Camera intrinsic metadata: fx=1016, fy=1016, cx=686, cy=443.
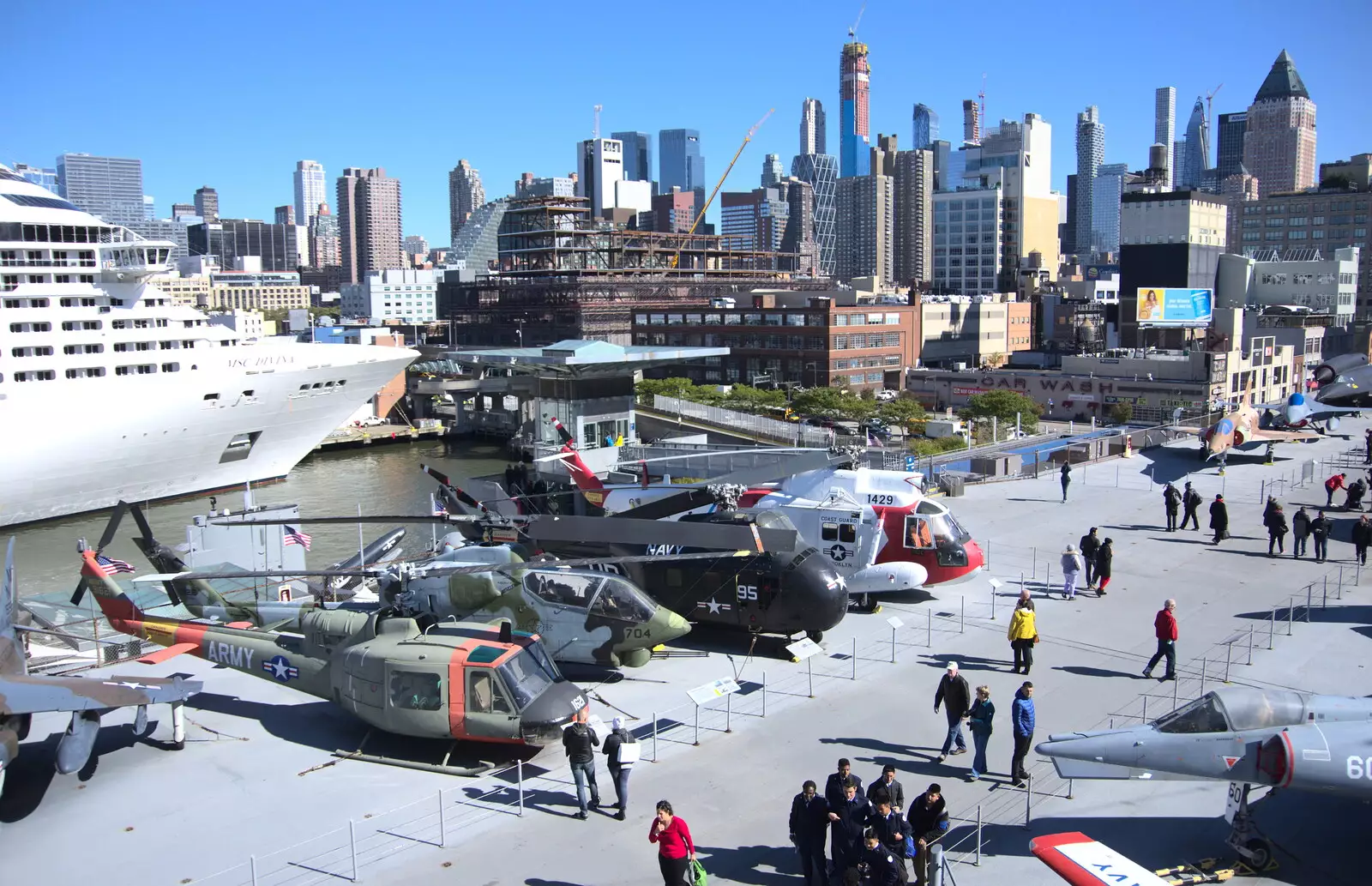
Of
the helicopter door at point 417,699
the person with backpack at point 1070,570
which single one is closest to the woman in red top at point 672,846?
the helicopter door at point 417,699

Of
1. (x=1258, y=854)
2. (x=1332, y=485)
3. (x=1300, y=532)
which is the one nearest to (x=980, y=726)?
(x=1258, y=854)

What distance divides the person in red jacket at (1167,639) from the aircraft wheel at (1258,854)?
4.70m

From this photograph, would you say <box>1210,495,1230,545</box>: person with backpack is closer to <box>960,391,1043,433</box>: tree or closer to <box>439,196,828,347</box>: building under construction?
<box>960,391,1043,433</box>: tree

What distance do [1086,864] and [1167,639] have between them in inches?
292

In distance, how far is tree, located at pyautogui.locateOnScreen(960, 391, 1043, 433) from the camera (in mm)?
55031

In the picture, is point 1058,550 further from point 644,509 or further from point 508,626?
point 508,626

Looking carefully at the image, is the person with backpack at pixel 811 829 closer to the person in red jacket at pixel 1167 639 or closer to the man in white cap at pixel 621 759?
the man in white cap at pixel 621 759

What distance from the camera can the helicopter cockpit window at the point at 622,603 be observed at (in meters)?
13.7

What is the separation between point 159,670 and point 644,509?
7901 mm

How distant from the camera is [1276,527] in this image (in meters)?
20.6

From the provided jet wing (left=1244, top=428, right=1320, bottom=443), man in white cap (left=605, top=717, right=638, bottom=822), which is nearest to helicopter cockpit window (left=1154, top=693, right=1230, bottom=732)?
man in white cap (left=605, top=717, right=638, bottom=822)

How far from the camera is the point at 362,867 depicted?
31.9ft

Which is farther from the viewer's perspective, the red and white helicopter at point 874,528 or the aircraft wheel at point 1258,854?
the red and white helicopter at point 874,528

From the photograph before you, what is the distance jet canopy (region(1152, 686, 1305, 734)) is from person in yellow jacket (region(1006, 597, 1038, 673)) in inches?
178
